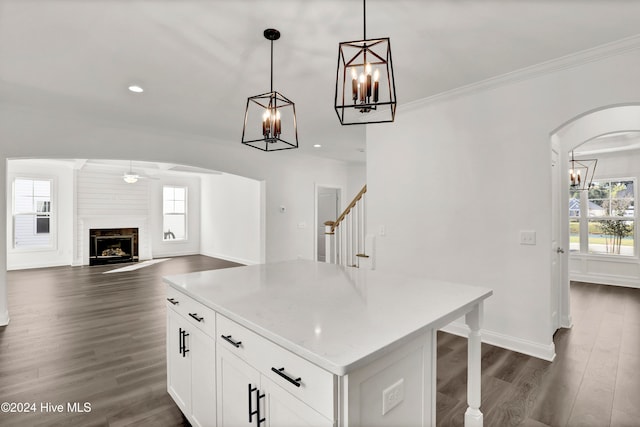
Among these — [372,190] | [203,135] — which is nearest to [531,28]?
[372,190]

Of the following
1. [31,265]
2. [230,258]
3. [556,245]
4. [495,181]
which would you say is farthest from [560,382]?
[31,265]

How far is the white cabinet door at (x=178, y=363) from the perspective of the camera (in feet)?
6.08

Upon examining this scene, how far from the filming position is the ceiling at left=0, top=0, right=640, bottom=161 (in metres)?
2.01

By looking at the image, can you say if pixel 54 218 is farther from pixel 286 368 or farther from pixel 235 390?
pixel 286 368

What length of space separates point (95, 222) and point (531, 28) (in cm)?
967

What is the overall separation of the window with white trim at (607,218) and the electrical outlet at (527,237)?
15.8 feet

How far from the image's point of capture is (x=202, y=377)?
5.51 ft

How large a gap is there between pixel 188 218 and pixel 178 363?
8.64 metres

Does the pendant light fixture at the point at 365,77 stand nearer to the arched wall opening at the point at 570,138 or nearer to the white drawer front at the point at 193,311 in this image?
the white drawer front at the point at 193,311

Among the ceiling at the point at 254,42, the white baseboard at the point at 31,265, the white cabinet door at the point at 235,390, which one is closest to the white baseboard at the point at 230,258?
the white baseboard at the point at 31,265

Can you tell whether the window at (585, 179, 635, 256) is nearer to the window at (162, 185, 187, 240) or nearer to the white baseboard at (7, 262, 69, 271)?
the window at (162, 185, 187, 240)

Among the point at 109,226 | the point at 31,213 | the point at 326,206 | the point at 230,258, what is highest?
the point at 326,206

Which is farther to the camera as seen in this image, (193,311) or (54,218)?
(54,218)

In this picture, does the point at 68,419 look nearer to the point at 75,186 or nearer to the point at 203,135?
the point at 203,135
